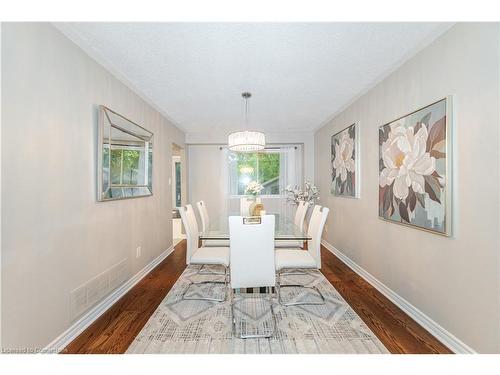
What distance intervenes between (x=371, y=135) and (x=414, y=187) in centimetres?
109

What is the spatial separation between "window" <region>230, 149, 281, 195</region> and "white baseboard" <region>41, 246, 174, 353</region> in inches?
126

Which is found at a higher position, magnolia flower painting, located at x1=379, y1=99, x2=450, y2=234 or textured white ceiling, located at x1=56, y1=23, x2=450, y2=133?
textured white ceiling, located at x1=56, y1=23, x2=450, y2=133

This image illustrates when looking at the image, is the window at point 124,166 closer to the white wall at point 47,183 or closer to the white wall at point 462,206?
the white wall at point 47,183

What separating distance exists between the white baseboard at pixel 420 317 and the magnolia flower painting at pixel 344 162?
44.5 inches

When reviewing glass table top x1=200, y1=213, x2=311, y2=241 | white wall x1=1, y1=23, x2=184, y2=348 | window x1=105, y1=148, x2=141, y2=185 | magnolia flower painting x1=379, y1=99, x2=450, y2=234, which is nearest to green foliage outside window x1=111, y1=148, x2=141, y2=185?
window x1=105, y1=148, x2=141, y2=185

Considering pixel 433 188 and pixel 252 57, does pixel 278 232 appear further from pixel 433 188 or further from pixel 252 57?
pixel 252 57

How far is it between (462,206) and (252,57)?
2.11m

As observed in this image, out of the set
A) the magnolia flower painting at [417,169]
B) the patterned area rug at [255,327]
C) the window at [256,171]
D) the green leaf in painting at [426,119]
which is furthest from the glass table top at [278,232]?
the window at [256,171]

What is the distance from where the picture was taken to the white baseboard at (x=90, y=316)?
A: 1.92 meters

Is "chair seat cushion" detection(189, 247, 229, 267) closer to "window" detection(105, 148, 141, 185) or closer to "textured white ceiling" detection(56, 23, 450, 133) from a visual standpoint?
"window" detection(105, 148, 141, 185)

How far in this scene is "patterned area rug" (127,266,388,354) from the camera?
197 centimetres

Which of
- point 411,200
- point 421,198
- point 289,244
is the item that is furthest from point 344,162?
point 421,198

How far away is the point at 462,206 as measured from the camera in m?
1.87
